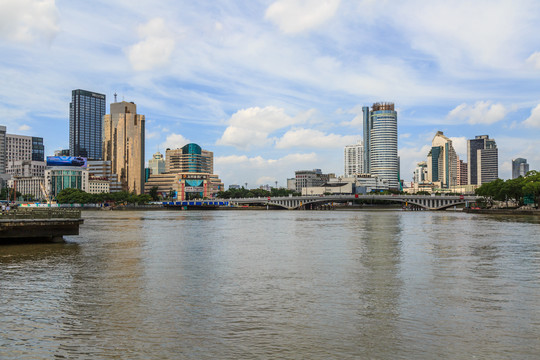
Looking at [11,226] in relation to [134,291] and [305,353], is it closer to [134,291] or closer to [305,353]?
[134,291]

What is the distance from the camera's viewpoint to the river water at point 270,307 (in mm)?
16641

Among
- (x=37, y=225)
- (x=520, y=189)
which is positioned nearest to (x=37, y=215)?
(x=37, y=225)

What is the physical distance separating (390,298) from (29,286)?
19154mm

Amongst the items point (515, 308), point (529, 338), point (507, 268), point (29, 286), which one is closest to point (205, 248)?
point (29, 286)

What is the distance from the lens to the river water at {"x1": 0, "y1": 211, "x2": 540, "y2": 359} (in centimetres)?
1664

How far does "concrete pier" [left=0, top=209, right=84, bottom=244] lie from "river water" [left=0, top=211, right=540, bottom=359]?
8045 mm

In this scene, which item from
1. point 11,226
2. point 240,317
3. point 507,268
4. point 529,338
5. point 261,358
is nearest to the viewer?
point 261,358

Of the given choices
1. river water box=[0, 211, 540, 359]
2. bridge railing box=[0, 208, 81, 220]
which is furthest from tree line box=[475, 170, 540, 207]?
bridge railing box=[0, 208, 81, 220]

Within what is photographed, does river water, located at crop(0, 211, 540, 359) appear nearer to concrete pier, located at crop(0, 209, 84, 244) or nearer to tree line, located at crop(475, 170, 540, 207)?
concrete pier, located at crop(0, 209, 84, 244)

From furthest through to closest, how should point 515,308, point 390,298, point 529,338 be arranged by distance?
point 390,298 < point 515,308 < point 529,338

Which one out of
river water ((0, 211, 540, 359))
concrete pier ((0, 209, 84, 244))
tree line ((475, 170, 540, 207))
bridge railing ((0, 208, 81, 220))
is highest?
tree line ((475, 170, 540, 207))

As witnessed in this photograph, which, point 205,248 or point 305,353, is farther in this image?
point 205,248

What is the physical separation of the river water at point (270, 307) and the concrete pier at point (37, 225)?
8045 millimetres

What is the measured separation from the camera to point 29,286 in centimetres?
2761
